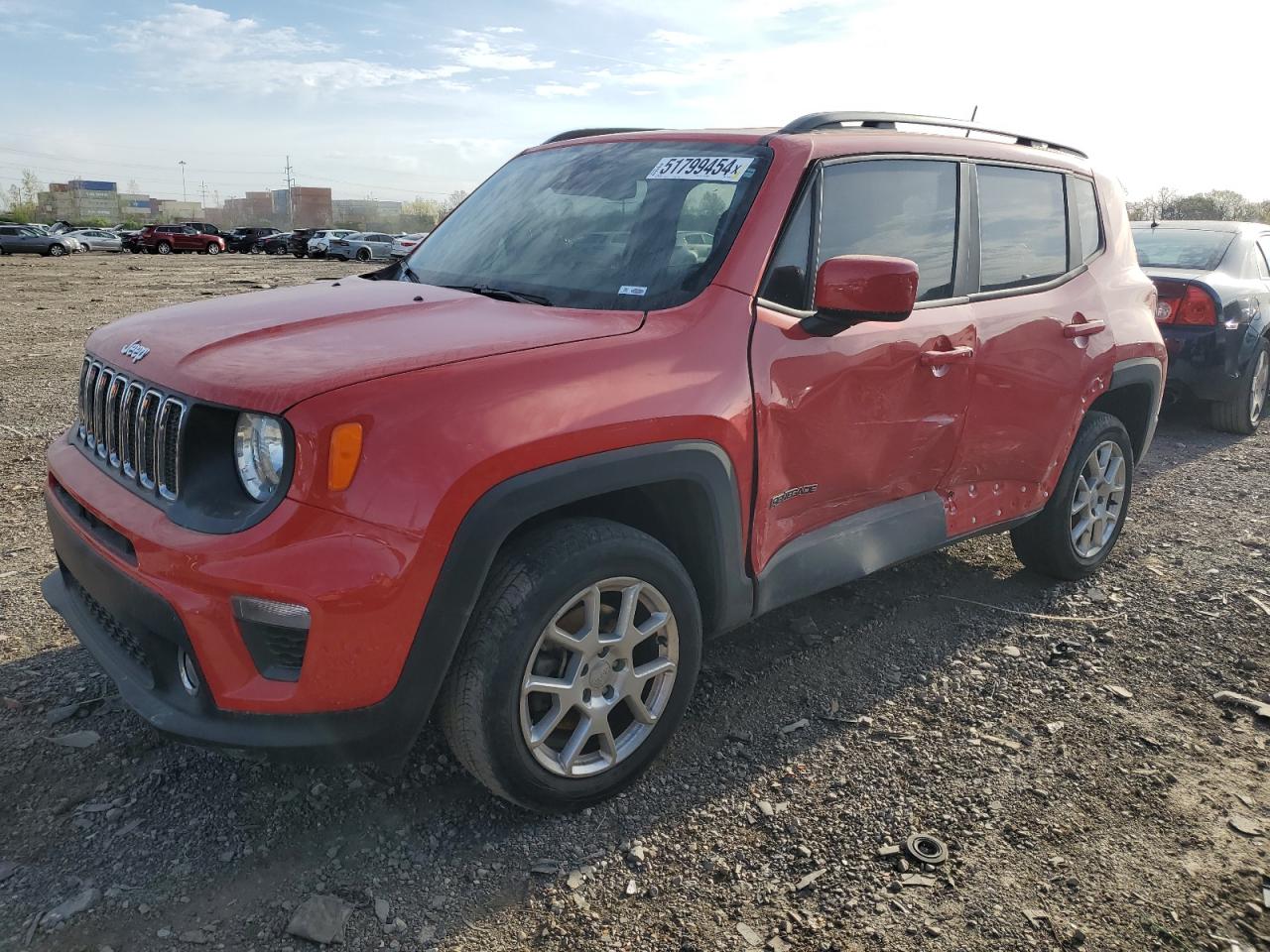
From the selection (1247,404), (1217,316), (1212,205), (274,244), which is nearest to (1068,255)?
(1217,316)

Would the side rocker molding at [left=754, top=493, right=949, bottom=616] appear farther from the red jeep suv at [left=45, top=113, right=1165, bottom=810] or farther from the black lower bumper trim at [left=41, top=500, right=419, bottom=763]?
the black lower bumper trim at [left=41, top=500, right=419, bottom=763]

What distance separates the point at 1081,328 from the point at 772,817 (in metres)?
2.49

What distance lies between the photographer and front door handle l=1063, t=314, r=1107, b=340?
3.92 m

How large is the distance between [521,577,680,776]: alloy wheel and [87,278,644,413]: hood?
2.33 feet

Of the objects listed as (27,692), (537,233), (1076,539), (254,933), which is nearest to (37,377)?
(27,692)

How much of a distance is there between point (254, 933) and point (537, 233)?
228cm


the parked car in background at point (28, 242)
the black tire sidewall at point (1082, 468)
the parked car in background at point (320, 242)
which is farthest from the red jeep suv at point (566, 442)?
the parked car in background at point (28, 242)

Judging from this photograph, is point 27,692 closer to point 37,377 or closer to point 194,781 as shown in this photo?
point 194,781

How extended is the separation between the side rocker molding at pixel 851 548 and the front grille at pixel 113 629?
169cm

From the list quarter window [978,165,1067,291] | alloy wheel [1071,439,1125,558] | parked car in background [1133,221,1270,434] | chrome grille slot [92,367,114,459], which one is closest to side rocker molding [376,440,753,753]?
chrome grille slot [92,367,114,459]

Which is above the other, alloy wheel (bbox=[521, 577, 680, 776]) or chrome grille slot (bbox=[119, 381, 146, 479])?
chrome grille slot (bbox=[119, 381, 146, 479])

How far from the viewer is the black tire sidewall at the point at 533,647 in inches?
92.7

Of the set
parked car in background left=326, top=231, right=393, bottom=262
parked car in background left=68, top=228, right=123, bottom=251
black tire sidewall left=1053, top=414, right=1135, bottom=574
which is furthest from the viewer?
parked car in background left=68, top=228, right=123, bottom=251

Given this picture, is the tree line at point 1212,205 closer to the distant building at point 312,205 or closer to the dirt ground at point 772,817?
the dirt ground at point 772,817
